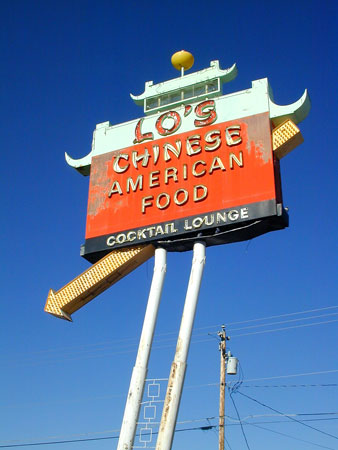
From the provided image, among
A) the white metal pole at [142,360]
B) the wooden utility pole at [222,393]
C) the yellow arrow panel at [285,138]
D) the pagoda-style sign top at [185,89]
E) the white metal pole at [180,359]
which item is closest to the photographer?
the white metal pole at [180,359]

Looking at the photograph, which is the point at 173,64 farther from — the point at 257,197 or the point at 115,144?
the point at 257,197

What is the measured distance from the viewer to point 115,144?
1911 centimetres

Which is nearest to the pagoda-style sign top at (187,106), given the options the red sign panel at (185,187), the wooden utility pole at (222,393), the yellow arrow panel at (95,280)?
the red sign panel at (185,187)

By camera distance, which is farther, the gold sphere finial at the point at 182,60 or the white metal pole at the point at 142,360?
the gold sphere finial at the point at 182,60

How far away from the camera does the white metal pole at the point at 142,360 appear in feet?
48.6

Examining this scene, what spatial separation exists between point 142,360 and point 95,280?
9.65ft

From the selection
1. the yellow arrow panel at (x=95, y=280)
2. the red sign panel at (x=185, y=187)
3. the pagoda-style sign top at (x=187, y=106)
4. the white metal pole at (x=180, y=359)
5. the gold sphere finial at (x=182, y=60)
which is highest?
the gold sphere finial at (x=182, y=60)

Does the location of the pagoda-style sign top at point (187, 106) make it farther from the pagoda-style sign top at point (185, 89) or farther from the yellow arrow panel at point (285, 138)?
the yellow arrow panel at point (285, 138)

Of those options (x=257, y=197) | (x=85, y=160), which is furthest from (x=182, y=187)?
(x=85, y=160)

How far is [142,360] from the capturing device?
50.9 feet

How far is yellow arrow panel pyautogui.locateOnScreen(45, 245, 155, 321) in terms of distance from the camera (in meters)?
17.2

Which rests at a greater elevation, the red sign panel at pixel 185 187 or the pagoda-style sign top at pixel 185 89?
the pagoda-style sign top at pixel 185 89

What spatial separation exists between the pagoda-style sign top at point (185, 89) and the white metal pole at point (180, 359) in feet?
16.2

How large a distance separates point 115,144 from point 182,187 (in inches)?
119
